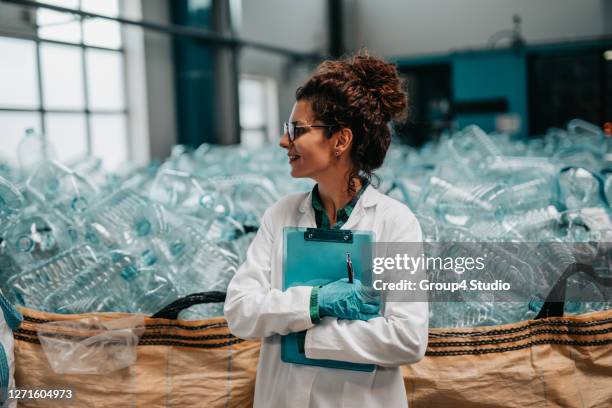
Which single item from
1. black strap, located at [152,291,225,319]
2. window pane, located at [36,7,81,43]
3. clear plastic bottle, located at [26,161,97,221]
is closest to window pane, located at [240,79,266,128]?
window pane, located at [36,7,81,43]

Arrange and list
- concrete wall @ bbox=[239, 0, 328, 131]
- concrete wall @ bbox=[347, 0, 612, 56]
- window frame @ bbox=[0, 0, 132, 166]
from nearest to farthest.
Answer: window frame @ bbox=[0, 0, 132, 166] → concrete wall @ bbox=[347, 0, 612, 56] → concrete wall @ bbox=[239, 0, 328, 131]

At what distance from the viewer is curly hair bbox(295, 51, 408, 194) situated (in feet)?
3.80

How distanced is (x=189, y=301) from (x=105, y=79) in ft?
25.1

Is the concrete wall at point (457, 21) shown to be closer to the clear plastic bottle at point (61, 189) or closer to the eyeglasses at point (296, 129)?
the clear plastic bottle at point (61, 189)

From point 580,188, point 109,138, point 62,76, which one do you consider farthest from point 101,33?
point 580,188

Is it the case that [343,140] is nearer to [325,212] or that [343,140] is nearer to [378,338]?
[325,212]

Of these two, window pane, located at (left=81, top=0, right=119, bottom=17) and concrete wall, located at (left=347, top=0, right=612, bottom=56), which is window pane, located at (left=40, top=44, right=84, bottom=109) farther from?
concrete wall, located at (left=347, top=0, right=612, bottom=56)

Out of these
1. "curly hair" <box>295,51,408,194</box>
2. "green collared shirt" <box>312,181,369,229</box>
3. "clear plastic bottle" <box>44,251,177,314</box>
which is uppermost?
"curly hair" <box>295,51,408,194</box>

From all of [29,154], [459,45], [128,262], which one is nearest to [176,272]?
[128,262]

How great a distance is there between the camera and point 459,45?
11344mm

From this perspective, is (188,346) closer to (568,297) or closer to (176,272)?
(176,272)

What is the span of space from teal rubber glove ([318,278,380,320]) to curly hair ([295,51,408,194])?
0.23 metres

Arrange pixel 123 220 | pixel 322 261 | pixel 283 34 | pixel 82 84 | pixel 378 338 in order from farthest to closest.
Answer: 1. pixel 283 34
2. pixel 82 84
3. pixel 123 220
4. pixel 322 261
5. pixel 378 338

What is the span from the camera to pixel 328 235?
3.72 feet
